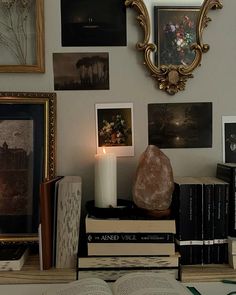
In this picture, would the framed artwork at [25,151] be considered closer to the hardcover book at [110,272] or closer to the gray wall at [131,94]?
the gray wall at [131,94]

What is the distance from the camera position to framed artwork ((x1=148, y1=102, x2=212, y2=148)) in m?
0.97

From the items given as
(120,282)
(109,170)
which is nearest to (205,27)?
(109,170)

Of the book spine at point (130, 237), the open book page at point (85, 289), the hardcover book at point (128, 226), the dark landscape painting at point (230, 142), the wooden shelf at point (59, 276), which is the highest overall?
the dark landscape painting at point (230, 142)

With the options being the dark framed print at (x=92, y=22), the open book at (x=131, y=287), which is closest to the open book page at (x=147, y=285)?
the open book at (x=131, y=287)

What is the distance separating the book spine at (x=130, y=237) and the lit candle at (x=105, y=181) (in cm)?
9

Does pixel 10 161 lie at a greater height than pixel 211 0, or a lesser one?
lesser

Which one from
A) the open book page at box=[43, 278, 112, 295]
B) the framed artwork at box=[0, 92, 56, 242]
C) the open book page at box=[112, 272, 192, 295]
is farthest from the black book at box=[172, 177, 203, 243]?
the framed artwork at box=[0, 92, 56, 242]

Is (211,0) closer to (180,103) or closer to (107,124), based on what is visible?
(180,103)

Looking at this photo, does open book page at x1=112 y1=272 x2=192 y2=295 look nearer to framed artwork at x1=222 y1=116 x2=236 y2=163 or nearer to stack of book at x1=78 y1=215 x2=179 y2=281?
stack of book at x1=78 y1=215 x2=179 y2=281

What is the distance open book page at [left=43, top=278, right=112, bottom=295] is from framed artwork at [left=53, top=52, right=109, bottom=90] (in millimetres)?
499

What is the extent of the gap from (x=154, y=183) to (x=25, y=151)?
364 mm

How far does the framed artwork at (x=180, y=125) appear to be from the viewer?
971mm

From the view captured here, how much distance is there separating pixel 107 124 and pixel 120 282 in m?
0.42

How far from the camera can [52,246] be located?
0.83m
